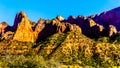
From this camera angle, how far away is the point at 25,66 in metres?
159

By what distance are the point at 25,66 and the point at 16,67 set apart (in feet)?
11.7

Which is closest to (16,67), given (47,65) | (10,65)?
(10,65)

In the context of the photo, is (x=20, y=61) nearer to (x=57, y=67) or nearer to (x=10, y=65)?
(x=10, y=65)

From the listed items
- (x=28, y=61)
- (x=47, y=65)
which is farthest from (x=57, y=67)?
(x=28, y=61)

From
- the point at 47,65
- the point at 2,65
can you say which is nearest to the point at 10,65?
the point at 2,65

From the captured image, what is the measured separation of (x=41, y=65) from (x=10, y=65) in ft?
42.9

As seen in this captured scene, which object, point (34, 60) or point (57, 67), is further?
point (57, 67)

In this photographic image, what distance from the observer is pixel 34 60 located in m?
168

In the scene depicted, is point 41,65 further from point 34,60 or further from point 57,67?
point 57,67

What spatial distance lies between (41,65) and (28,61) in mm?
5648

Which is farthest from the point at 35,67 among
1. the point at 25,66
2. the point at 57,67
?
the point at 57,67

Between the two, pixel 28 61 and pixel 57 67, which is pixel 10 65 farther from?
pixel 57 67

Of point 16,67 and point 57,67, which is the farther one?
point 57,67

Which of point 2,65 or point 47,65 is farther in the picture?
point 47,65
